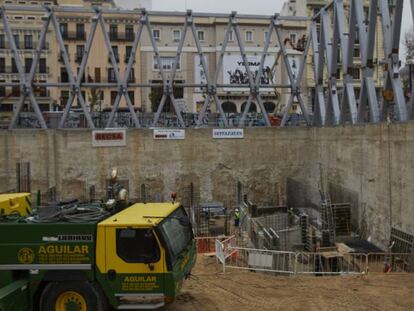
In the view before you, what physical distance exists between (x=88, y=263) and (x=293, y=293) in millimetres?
5511

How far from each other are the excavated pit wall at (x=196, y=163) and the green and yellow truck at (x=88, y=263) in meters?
16.3

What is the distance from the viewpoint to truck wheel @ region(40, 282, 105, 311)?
976cm

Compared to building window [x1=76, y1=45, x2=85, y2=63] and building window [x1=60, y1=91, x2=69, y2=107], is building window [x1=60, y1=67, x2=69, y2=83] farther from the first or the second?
building window [x1=76, y1=45, x2=85, y2=63]

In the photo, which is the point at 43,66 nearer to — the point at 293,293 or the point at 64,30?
the point at 64,30

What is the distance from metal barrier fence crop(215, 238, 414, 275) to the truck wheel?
6.46m

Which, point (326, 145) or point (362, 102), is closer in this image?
point (362, 102)

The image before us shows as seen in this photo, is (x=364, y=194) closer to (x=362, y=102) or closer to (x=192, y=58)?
(x=362, y=102)

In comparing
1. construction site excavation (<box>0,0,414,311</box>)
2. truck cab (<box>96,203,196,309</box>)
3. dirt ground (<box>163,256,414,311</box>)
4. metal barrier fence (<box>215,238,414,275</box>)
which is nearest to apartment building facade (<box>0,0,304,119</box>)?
construction site excavation (<box>0,0,414,311</box>)

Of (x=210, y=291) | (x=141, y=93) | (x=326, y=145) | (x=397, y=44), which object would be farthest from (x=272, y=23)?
(x=141, y=93)

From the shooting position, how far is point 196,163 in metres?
29.1

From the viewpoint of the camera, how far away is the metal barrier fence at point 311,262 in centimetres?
1590

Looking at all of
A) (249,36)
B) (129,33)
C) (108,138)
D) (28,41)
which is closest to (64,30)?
(28,41)

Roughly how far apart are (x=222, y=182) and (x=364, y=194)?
9.89m

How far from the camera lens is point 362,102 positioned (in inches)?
917
